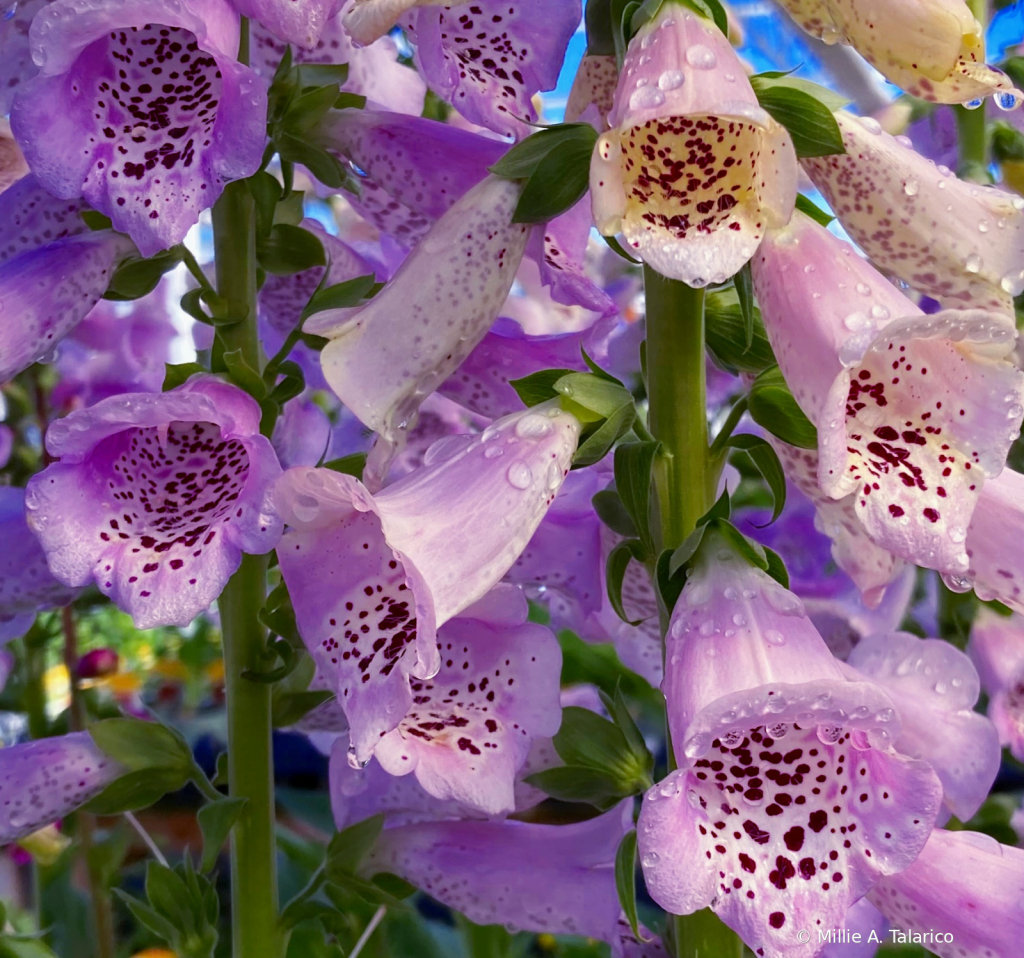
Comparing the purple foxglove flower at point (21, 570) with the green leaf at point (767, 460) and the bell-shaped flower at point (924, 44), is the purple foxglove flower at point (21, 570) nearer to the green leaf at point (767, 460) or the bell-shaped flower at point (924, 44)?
the green leaf at point (767, 460)

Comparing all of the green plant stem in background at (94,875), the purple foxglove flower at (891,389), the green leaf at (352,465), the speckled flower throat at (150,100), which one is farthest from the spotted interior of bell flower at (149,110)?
the green plant stem in background at (94,875)

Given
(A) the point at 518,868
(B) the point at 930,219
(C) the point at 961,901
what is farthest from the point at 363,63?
(C) the point at 961,901

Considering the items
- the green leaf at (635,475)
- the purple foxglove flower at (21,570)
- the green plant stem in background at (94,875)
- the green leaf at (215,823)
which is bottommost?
the green plant stem in background at (94,875)

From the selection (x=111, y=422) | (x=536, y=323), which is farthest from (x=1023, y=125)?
(x=111, y=422)

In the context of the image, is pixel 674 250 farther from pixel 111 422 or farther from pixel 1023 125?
pixel 1023 125

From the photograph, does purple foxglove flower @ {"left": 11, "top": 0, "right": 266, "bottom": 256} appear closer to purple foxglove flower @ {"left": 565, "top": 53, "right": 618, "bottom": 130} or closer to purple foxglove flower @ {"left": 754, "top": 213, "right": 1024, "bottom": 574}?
purple foxglove flower @ {"left": 565, "top": 53, "right": 618, "bottom": 130}

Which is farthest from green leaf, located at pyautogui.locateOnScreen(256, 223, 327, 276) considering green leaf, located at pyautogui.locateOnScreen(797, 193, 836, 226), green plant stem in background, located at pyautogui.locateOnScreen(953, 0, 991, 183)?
green plant stem in background, located at pyautogui.locateOnScreen(953, 0, 991, 183)
